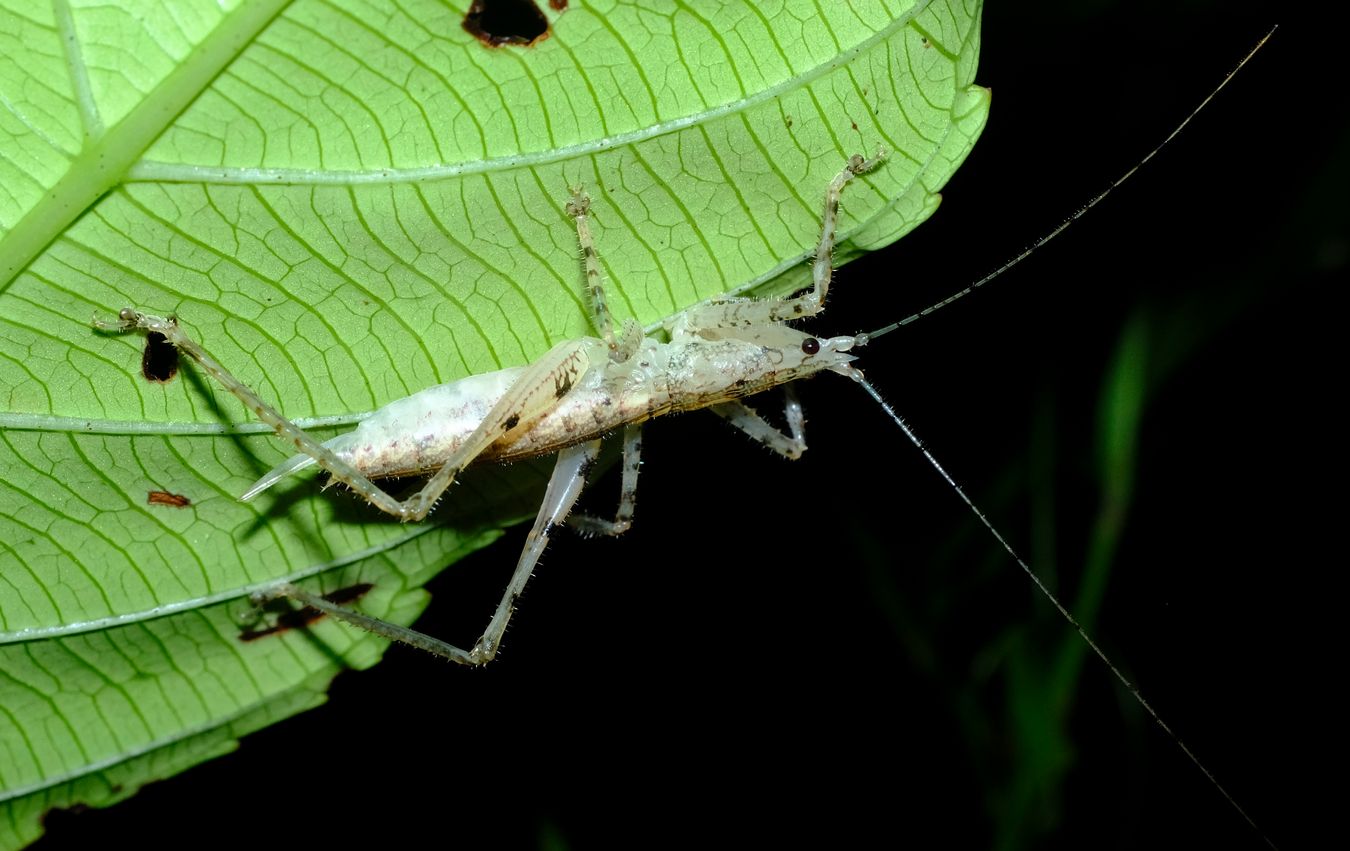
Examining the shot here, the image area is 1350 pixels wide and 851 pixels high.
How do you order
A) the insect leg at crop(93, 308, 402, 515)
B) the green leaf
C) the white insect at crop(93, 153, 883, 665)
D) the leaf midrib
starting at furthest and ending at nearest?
the white insect at crop(93, 153, 883, 665) → the insect leg at crop(93, 308, 402, 515) → the green leaf → the leaf midrib

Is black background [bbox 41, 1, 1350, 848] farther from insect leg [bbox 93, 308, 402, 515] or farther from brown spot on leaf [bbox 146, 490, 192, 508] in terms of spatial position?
brown spot on leaf [bbox 146, 490, 192, 508]

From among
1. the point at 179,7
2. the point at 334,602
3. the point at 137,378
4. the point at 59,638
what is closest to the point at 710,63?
the point at 179,7

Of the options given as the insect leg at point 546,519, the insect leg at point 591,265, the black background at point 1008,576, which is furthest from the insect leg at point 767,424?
the insect leg at point 591,265

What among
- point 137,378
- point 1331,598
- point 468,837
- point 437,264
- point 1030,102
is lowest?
point 1331,598

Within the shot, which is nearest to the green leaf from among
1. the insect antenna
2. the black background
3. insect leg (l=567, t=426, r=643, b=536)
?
the insect antenna

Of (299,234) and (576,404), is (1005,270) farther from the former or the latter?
(299,234)

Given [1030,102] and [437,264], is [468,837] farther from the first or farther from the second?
[1030,102]

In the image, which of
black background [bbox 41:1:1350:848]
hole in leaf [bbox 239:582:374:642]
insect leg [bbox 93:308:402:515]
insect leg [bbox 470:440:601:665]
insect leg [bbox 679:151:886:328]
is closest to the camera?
insect leg [bbox 93:308:402:515]

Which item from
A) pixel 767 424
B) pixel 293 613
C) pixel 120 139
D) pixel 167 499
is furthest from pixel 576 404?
pixel 120 139
